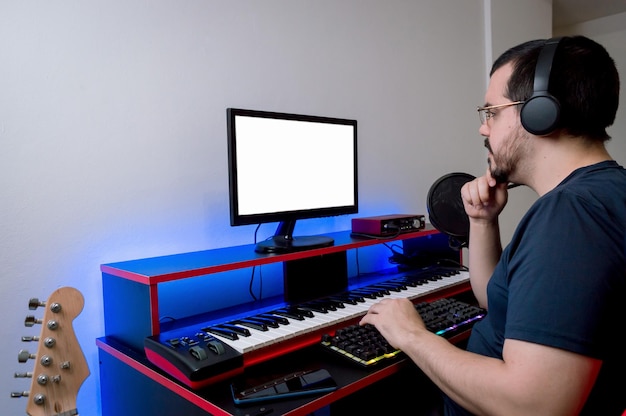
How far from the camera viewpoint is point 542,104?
0.84m

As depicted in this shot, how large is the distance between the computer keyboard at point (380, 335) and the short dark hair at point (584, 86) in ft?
1.98

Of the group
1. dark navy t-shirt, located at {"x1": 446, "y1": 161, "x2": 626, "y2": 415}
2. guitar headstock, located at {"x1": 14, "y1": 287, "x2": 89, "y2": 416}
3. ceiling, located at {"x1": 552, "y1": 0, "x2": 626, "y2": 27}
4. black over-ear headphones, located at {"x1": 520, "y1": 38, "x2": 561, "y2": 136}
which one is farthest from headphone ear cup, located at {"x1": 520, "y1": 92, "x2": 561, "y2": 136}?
ceiling, located at {"x1": 552, "y1": 0, "x2": 626, "y2": 27}

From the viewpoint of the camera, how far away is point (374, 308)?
3.98 ft

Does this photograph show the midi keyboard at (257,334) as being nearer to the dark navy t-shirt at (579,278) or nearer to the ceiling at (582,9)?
the dark navy t-shirt at (579,278)

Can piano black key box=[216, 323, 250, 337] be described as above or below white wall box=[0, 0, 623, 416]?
below

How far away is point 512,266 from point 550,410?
233mm

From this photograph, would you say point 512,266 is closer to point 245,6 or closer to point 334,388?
point 334,388

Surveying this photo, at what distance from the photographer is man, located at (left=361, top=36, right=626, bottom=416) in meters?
0.70

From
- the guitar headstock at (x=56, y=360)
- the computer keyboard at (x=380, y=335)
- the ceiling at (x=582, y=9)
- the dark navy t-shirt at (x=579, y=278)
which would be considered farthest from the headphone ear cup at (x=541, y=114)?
the ceiling at (x=582, y=9)

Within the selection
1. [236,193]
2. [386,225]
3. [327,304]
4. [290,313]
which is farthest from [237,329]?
[386,225]

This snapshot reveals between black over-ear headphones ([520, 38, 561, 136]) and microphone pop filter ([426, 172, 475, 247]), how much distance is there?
67 cm

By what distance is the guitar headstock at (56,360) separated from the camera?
1099mm

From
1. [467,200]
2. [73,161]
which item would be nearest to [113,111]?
[73,161]

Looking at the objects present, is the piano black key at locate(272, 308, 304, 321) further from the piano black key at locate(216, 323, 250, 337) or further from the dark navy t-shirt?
the dark navy t-shirt
